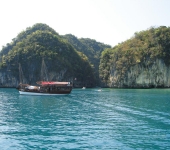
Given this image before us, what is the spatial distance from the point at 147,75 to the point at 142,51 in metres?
9.37

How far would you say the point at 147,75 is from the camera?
90.2 metres

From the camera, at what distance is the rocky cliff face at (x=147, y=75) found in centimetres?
8788

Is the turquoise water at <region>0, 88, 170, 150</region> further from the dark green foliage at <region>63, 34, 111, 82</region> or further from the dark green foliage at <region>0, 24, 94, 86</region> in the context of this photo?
the dark green foliage at <region>63, 34, 111, 82</region>

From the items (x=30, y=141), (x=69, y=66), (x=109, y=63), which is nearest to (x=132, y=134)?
(x=30, y=141)

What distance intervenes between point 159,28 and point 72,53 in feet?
155

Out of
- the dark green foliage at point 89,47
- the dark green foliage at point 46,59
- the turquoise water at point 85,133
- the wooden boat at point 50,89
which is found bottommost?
the turquoise water at point 85,133

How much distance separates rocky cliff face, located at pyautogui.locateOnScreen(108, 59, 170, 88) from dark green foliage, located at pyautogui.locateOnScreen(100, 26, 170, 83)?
4.06 ft

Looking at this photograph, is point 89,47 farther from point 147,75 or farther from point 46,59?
point 147,75

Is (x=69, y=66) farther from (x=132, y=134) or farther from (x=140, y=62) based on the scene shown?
(x=132, y=134)

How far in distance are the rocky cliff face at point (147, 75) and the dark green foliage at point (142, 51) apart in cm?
124

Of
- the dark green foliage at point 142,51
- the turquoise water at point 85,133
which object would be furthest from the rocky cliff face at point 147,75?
the turquoise water at point 85,133

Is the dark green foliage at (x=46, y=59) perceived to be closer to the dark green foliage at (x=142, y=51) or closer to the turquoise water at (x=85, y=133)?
the dark green foliage at (x=142, y=51)

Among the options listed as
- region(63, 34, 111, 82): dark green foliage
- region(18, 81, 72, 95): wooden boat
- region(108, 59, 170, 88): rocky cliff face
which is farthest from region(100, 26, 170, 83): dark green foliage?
region(63, 34, 111, 82): dark green foliage

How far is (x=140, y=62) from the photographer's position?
304ft
